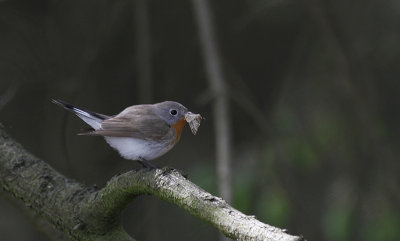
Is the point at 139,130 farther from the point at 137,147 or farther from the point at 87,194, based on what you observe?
the point at 87,194

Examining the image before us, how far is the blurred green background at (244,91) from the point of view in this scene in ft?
16.4

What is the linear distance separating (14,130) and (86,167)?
27.3 inches

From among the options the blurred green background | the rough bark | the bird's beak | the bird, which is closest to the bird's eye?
the bird

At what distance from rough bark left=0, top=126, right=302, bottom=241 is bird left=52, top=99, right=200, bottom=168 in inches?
19.0

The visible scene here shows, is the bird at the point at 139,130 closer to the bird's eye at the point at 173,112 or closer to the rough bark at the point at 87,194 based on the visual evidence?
the bird's eye at the point at 173,112

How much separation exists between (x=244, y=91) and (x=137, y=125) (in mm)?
1879

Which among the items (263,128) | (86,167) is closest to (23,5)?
(86,167)

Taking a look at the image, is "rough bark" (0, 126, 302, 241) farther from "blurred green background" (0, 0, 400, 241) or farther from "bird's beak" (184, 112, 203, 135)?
"blurred green background" (0, 0, 400, 241)

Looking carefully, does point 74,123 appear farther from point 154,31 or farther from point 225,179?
point 225,179

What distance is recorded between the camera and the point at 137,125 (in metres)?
3.49

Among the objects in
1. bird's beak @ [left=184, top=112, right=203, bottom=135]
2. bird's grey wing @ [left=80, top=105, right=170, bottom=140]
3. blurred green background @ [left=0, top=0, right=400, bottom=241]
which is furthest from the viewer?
blurred green background @ [left=0, top=0, right=400, bottom=241]

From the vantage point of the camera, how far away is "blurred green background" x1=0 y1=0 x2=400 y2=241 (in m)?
4.99

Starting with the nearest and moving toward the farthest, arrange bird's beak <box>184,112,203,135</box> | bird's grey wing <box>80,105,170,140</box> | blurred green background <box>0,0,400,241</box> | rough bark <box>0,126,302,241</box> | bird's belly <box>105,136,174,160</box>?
rough bark <box>0,126,302,241</box> → bird's beak <box>184,112,203,135</box> → bird's grey wing <box>80,105,170,140</box> → bird's belly <box>105,136,174,160</box> → blurred green background <box>0,0,400,241</box>

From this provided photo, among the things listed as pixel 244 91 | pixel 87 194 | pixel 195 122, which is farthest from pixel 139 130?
pixel 244 91
